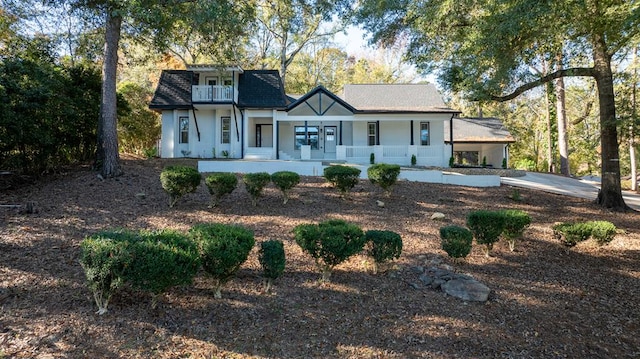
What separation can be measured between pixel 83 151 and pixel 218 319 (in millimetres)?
12419

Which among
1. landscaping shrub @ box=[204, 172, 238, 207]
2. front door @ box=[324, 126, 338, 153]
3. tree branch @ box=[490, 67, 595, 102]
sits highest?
tree branch @ box=[490, 67, 595, 102]

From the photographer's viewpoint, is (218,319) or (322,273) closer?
(218,319)

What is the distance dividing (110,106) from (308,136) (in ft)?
39.5

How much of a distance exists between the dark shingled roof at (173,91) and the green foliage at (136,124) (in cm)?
125

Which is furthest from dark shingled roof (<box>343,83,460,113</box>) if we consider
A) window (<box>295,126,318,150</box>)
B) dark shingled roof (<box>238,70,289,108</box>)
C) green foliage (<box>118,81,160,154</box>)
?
green foliage (<box>118,81,160,154</box>)

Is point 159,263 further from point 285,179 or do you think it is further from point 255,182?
point 285,179

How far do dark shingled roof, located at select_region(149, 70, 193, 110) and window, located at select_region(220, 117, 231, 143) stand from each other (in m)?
2.01

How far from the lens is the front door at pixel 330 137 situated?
2161 centimetres

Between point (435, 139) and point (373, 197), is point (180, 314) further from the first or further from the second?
point (435, 139)

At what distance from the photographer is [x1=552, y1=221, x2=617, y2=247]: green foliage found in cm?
700

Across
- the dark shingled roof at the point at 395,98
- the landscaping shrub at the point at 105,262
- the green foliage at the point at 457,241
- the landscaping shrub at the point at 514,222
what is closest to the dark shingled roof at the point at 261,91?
the dark shingled roof at the point at 395,98

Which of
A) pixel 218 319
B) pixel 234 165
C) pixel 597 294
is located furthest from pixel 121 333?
pixel 234 165

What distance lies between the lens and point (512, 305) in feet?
16.9

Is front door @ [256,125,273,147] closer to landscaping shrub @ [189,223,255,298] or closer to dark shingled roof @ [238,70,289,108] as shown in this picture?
dark shingled roof @ [238,70,289,108]
